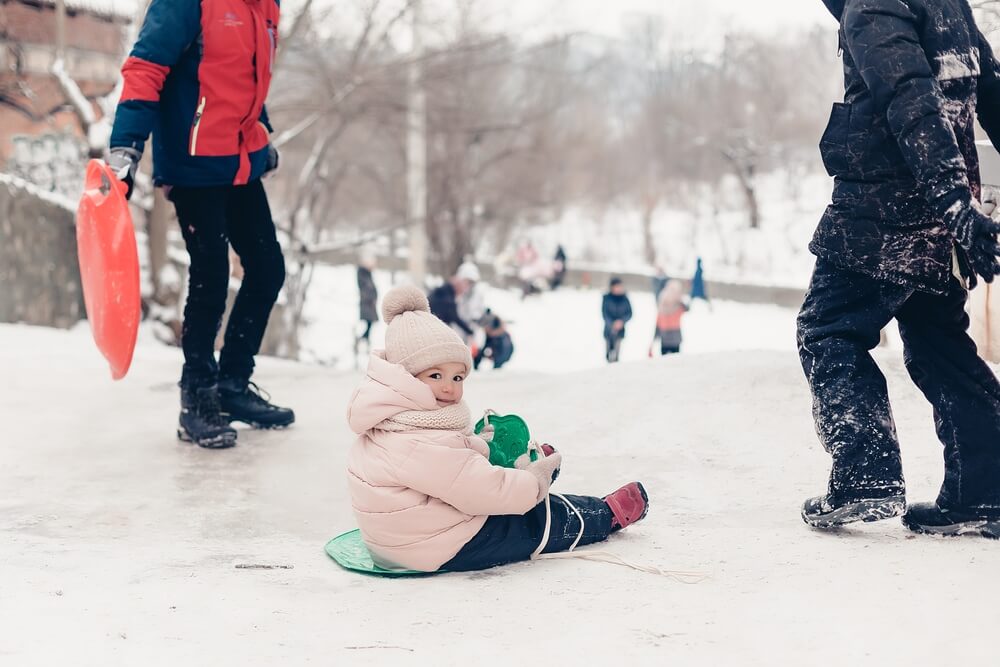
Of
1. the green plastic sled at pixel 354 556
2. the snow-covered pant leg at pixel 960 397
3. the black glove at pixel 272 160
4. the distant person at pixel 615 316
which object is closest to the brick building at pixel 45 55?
the distant person at pixel 615 316

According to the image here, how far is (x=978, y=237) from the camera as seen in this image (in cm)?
281

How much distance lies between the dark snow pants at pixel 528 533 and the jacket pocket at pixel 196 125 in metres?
1.96

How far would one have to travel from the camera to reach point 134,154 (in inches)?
169

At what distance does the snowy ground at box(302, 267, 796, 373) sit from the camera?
18844 mm

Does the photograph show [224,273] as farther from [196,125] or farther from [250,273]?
[196,125]

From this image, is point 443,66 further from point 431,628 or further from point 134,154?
point 431,628

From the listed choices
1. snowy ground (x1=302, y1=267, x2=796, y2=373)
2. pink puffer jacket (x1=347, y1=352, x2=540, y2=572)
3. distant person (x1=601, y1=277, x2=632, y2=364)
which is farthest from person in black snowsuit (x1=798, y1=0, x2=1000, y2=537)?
snowy ground (x1=302, y1=267, x2=796, y2=373)

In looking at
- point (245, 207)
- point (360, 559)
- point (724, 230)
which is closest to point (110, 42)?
point (245, 207)

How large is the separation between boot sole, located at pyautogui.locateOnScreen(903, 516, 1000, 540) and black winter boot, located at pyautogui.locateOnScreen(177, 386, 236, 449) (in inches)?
100

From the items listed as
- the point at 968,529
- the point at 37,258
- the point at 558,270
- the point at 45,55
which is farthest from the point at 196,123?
the point at 558,270

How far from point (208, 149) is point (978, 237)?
2.68m

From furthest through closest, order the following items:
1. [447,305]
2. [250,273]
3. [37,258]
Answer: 1. [447,305]
2. [37,258]
3. [250,273]

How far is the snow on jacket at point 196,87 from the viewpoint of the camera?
4238 mm

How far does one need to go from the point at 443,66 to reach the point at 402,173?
1576cm
